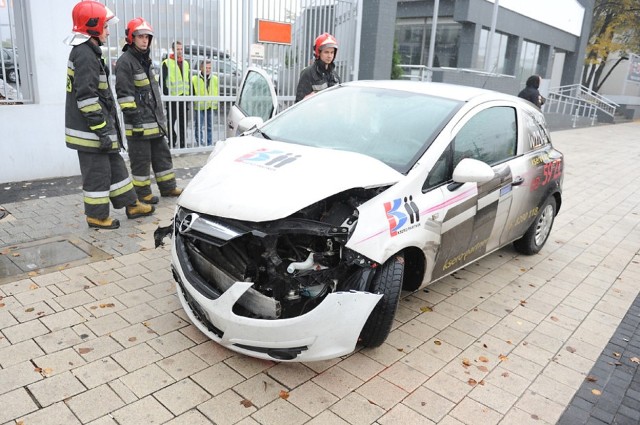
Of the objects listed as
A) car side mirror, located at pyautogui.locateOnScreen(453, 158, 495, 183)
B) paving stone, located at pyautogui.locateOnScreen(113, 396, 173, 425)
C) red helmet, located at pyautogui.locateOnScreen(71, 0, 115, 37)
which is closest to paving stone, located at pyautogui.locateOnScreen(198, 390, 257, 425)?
paving stone, located at pyautogui.locateOnScreen(113, 396, 173, 425)

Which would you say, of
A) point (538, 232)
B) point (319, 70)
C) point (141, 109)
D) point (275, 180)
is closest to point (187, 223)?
point (275, 180)

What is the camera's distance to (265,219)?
3.05 meters

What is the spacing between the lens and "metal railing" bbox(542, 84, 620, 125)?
79.0 ft

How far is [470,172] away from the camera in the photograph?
3.75 metres

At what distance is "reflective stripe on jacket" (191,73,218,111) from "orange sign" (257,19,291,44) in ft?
4.06

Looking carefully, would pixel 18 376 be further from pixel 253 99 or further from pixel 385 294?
pixel 253 99

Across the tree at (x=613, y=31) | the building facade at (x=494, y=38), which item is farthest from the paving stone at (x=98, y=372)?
the tree at (x=613, y=31)

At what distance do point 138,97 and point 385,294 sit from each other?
394 centimetres

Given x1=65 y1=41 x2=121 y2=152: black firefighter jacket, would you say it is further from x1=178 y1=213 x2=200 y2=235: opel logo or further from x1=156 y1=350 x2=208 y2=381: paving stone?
x1=156 y1=350 x2=208 y2=381: paving stone

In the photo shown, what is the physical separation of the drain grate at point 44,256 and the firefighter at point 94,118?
50 cm

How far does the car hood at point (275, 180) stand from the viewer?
3.14 meters

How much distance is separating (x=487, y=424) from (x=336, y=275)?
1207mm

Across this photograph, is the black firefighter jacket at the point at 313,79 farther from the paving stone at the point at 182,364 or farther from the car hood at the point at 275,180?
the paving stone at the point at 182,364

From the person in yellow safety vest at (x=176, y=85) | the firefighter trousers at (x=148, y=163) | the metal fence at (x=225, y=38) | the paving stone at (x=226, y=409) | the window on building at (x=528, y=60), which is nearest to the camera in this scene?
the paving stone at (x=226, y=409)
